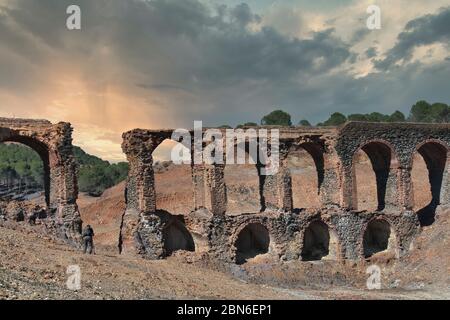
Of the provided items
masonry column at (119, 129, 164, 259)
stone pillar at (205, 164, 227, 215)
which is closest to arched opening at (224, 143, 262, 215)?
stone pillar at (205, 164, 227, 215)

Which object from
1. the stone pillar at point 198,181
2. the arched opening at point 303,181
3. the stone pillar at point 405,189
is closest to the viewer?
the stone pillar at point 198,181

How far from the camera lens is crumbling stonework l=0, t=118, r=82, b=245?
898 inches

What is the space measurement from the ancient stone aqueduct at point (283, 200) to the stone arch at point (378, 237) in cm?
6

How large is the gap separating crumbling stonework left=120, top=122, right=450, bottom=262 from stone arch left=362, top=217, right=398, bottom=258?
0.18ft

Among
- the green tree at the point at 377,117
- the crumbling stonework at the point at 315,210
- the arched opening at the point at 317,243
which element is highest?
the green tree at the point at 377,117

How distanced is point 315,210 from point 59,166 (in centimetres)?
1337

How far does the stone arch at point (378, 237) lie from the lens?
27.9 m

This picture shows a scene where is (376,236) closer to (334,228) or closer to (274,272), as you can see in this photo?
(334,228)

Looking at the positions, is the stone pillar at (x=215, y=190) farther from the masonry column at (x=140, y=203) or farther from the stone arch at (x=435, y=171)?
the stone arch at (x=435, y=171)

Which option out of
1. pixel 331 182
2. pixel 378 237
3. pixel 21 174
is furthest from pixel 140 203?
pixel 21 174

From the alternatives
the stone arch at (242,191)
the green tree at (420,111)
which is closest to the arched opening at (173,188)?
the stone arch at (242,191)

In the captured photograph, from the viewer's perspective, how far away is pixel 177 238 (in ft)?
85.0

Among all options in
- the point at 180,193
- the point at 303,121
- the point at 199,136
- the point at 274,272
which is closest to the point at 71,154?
the point at 199,136
